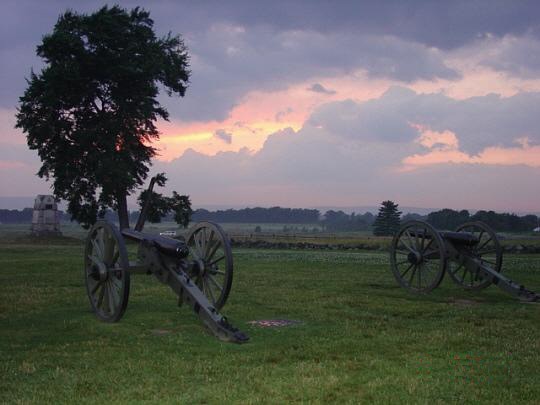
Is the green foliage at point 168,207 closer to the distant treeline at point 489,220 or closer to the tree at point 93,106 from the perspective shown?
the tree at point 93,106

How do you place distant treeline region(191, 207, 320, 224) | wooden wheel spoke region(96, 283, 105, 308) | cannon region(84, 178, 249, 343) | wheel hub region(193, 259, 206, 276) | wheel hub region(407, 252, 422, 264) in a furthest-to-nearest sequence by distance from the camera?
distant treeline region(191, 207, 320, 224)
wheel hub region(407, 252, 422, 264)
wheel hub region(193, 259, 206, 276)
wooden wheel spoke region(96, 283, 105, 308)
cannon region(84, 178, 249, 343)

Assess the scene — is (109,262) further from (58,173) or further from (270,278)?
(58,173)

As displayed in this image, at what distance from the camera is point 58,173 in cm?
3612

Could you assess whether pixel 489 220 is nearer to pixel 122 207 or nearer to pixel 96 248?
pixel 122 207

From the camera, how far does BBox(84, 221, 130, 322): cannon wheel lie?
9.88 metres

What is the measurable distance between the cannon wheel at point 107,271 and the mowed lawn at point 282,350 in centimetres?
30

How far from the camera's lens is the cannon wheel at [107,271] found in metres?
9.88

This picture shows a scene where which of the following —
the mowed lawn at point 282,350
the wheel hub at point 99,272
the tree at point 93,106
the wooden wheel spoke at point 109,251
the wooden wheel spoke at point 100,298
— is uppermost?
the tree at point 93,106

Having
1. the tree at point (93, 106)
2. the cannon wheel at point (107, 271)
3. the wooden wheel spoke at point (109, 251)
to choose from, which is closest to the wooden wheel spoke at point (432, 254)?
the cannon wheel at point (107, 271)

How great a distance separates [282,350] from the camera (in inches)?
325

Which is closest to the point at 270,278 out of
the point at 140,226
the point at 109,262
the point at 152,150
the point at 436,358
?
the point at 140,226

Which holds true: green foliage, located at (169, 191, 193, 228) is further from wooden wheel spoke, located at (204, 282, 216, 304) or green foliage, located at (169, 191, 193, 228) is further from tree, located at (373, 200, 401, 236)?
tree, located at (373, 200, 401, 236)

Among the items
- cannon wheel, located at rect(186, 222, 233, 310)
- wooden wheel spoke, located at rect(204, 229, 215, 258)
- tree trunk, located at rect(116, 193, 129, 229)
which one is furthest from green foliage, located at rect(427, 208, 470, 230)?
wooden wheel spoke, located at rect(204, 229, 215, 258)

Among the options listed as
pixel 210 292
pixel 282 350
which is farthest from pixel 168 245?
pixel 282 350
